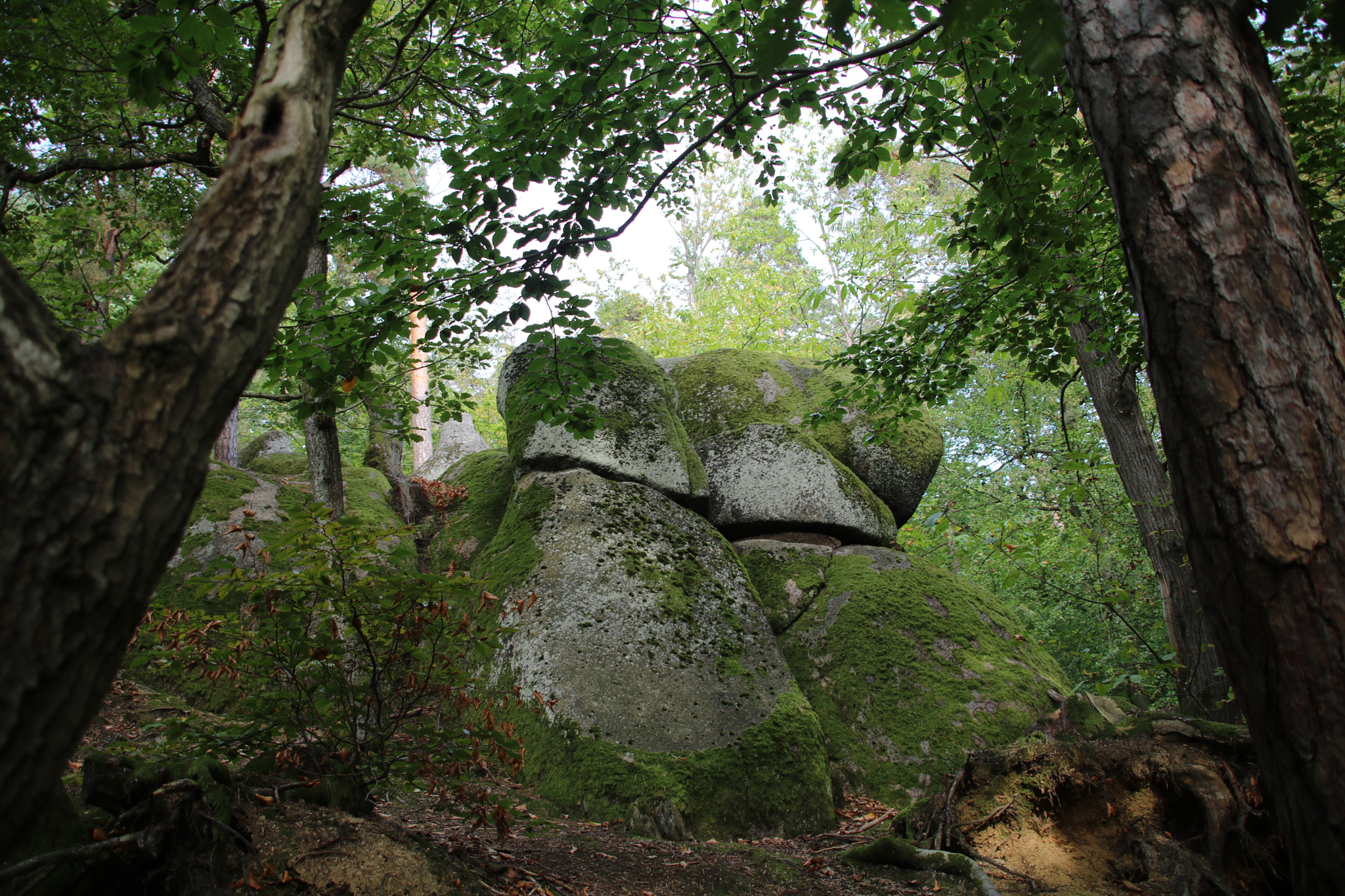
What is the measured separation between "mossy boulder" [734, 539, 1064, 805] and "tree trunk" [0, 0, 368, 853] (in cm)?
529

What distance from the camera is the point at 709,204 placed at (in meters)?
24.3

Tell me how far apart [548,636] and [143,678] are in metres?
2.87

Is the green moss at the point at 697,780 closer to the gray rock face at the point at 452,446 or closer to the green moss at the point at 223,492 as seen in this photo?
the green moss at the point at 223,492

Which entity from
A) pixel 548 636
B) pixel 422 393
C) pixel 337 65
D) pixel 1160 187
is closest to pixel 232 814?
Result: pixel 337 65

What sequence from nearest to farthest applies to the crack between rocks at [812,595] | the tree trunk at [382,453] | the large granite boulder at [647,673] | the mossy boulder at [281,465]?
the large granite boulder at [647,673] → the crack between rocks at [812,595] → the mossy boulder at [281,465] → the tree trunk at [382,453]

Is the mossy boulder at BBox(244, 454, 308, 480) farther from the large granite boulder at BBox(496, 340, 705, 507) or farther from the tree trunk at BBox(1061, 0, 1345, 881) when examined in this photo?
the tree trunk at BBox(1061, 0, 1345, 881)

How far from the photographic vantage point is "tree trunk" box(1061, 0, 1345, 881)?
1438 millimetres

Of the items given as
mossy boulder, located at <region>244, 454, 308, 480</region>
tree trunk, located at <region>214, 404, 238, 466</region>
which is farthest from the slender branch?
tree trunk, located at <region>214, 404, 238, 466</region>

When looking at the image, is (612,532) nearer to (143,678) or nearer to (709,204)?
(143,678)

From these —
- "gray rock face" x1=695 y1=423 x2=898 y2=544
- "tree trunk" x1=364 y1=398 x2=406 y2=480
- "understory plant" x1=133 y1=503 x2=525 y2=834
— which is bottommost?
"understory plant" x1=133 y1=503 x2=525 y2=834

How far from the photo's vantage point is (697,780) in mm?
4449

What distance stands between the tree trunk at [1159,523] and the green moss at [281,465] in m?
9.35

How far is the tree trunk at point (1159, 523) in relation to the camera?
575 cm

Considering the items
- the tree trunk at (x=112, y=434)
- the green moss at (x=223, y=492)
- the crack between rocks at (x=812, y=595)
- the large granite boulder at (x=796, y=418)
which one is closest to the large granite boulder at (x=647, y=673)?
the crack between rocks at (x=812, y=595)
